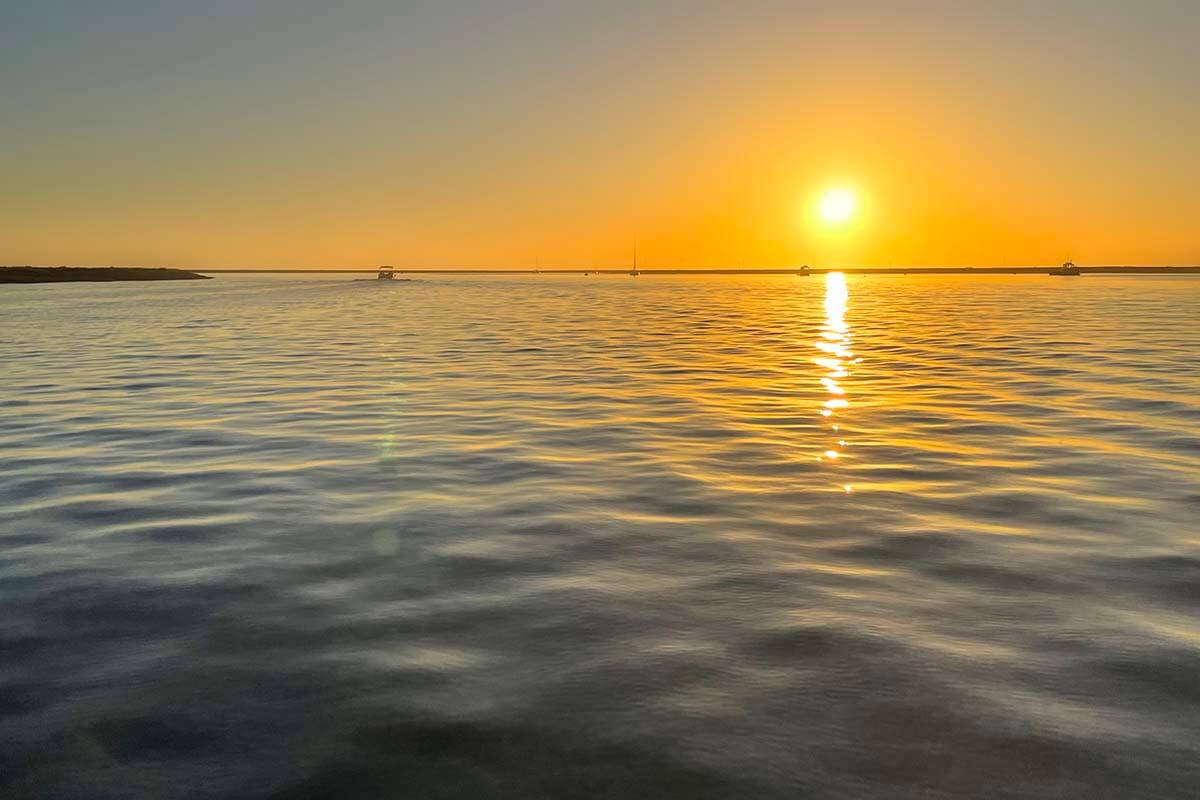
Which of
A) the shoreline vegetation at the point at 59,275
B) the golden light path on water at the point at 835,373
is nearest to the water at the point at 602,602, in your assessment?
the golden light path on water at the point at 835,373

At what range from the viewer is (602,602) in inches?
255

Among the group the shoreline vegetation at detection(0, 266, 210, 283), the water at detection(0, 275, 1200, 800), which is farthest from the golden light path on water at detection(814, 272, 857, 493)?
the shoreline vegetation at detection(0, 266, 210, 283)

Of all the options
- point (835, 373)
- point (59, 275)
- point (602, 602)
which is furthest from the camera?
point (59, 275)

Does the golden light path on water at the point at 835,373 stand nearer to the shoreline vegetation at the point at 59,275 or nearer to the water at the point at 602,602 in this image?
the water at the point at 602,602

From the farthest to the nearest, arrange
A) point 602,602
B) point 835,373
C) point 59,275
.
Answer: point 59,275, point 835,373, point 602,602

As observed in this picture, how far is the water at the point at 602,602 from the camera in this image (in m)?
4.32

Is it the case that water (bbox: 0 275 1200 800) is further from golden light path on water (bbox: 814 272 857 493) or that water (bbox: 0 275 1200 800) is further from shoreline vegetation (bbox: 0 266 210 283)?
shoreline vegetation (bbox: 0 266 210 283)

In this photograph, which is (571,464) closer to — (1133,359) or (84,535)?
(84,535)

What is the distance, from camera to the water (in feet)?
14.2

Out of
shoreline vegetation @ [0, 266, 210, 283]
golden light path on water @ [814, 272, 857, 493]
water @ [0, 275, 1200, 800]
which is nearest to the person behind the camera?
water @ [0, 275, 1200, 800]

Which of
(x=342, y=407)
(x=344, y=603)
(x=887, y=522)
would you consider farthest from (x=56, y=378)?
(x=887, y=522)

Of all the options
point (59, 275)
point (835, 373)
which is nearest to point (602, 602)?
point (835, 373)

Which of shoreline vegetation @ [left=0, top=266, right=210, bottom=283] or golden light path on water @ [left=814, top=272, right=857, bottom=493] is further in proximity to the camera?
shoreline vegetation @ [left=0, top=266, right=210, bottom=283]

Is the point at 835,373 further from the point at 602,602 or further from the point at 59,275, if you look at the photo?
the point at 59,275
